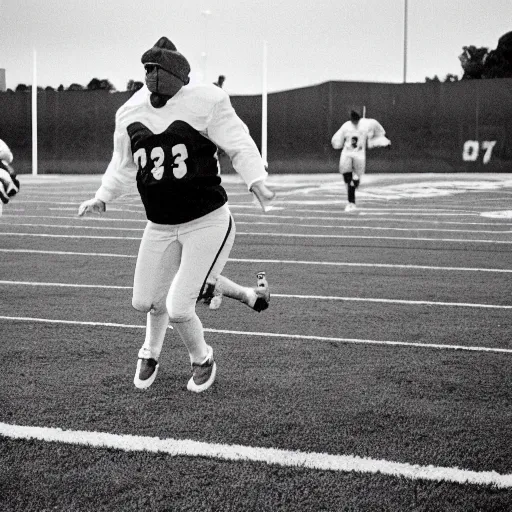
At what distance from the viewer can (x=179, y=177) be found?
469cm

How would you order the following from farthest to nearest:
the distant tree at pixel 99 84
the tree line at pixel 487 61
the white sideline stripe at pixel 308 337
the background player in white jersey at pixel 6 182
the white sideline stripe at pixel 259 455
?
the tree line at pixel 487 61, the distant tree at pixel 99 84, the background player in white jersey at pixel 6 182, the white sideline stripe at pixel 308 337, the white sideline stripe at pixel 259 455

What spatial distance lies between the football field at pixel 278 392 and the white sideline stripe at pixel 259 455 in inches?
0.5

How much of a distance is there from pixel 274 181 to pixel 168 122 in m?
23.2

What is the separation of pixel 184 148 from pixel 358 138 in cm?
1321

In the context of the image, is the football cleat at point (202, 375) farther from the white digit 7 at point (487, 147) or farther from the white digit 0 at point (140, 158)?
the white digit 7 at point (487, 147)

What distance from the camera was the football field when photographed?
361 cm

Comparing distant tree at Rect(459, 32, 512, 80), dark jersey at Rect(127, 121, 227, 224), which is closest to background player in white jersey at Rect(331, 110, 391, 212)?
dark jersey at Rect(127, 121, 227, 224)

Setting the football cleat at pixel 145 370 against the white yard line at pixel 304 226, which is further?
the white yard line at pixel 304 226

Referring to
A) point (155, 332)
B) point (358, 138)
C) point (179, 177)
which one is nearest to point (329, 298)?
point (155, 332)

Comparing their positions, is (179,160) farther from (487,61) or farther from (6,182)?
(487,61)

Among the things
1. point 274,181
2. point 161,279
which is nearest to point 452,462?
point 161,279

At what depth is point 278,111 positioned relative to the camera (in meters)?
31.3

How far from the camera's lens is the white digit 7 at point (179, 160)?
15.4 feet

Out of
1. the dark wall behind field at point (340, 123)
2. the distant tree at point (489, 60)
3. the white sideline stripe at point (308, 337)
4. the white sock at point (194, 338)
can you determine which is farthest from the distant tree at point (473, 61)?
the white sock at point (194, 338)
